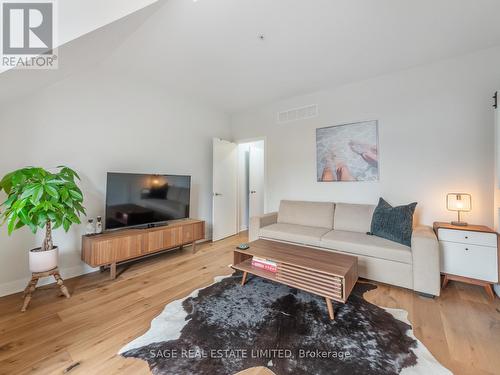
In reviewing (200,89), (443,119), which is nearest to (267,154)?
(200,89)

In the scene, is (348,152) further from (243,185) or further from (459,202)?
(243,185)

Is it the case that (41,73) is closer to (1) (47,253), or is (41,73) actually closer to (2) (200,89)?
(1) (47,253)

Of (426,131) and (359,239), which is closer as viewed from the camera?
(359,239)

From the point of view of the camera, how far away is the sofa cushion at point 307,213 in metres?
3.10

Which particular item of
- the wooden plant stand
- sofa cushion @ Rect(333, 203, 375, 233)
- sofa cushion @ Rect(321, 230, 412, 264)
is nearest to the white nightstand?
sofa cushion @ Rect(321, 230, 412, 264)

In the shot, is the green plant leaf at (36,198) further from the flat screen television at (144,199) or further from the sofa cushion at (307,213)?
the sofa cushion at (307,213)

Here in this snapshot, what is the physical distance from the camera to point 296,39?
6.91 feet

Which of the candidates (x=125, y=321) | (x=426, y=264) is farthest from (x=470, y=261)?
(x=125, y=321)

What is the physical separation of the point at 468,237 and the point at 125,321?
3.26 meters

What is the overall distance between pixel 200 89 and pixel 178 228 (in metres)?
2.22

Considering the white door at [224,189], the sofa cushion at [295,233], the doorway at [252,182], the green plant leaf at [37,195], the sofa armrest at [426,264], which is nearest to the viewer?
the green plant leaf at [37,195]

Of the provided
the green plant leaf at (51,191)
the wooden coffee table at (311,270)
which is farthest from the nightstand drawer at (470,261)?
the green plant leaf at (51,191)

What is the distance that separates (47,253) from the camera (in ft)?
6.29

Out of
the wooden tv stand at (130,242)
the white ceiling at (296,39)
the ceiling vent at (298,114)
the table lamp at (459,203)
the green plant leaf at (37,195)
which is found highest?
the white ceiling at (296,39)
